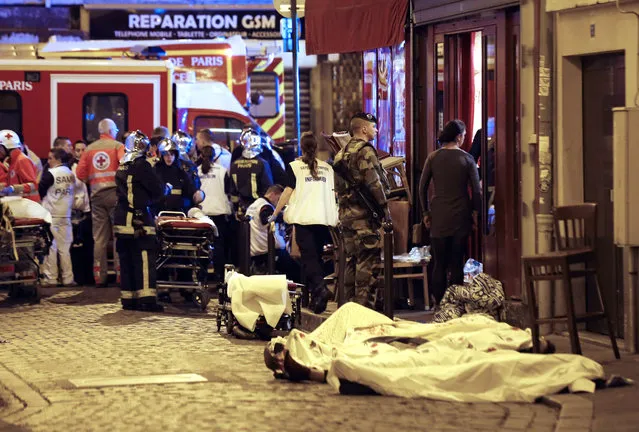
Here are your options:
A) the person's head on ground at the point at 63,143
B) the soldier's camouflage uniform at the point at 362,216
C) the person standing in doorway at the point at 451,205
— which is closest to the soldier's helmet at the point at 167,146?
the person's head on ground at the point at 63,143

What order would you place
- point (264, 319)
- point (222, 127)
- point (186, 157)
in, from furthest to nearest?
point (222, 127), point (186, 157), point (264, 319)

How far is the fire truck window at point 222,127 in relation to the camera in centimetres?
2303

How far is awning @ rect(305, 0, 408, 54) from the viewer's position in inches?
637

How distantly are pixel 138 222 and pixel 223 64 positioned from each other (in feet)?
29.3

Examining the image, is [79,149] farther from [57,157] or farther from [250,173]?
[250,173]

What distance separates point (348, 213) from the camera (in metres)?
13.9

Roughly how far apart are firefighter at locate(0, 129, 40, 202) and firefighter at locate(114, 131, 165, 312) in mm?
2275

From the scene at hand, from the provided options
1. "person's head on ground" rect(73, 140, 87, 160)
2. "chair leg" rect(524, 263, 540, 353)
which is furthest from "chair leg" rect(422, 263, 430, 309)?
"person's head on ground" rect(73, 140, 87, 160)

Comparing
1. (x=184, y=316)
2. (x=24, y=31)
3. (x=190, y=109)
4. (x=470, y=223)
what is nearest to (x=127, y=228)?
(x=184, y=316)

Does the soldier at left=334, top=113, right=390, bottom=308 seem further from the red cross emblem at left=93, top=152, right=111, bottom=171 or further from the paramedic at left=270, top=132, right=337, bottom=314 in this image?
the red cross emblem at left=93, top=152, right=111, bottom=171

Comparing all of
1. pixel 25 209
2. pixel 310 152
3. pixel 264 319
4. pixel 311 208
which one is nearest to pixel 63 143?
pixel 25 209

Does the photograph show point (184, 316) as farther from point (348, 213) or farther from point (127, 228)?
point (348, 213)

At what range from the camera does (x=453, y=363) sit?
9984mm

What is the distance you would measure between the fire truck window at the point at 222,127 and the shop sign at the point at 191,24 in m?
11.1
